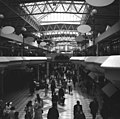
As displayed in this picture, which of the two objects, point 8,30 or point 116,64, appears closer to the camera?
point 116,64

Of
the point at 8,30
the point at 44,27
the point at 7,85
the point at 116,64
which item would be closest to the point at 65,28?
the point at 44,27

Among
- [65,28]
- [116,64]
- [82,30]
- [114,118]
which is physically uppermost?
[65,28]

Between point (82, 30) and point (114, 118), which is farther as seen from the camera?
point (82, 30)

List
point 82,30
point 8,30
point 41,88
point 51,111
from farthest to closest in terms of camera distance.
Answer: point 41,88 → point 8,30 → point 82,30 → point 51,111

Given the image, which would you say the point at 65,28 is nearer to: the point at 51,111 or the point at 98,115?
the point at 98,115

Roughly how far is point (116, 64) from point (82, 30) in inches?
237

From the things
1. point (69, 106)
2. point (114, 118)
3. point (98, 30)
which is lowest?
point (69, 106)

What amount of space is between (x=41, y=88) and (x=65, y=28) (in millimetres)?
11366

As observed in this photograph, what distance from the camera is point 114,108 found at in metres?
7.40

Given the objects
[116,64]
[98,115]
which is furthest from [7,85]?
[116,64]

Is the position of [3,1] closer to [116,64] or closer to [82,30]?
[82,30]

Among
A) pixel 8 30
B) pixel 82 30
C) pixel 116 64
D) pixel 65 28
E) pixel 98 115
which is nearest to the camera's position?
pixel 116 64

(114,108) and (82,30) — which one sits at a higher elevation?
(82,30)

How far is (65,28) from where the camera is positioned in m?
26.5
